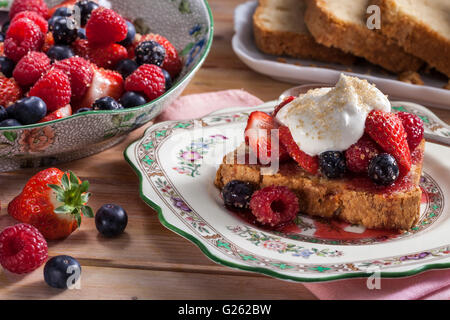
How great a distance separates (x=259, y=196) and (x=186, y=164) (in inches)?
14.7

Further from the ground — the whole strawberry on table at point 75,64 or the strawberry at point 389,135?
the strawberry at point 389,135

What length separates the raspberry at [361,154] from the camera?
1788mm

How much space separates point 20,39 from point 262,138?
40.6 inches

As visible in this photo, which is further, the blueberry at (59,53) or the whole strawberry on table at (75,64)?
the blueberry at (59,53)

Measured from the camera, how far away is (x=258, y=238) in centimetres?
169

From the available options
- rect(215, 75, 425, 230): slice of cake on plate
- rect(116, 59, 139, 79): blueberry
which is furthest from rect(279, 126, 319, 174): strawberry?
rect(116, 59, 139, 79): blueberry

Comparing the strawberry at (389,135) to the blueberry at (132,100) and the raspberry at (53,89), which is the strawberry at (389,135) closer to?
the blueberry at (132,100)

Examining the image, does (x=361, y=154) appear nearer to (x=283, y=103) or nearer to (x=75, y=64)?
(x=283, y=103)

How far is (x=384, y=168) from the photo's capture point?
1.74 meters

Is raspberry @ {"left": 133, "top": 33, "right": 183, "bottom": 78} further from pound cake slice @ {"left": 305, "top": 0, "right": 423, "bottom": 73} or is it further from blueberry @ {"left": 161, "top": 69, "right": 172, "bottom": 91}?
pound cake slice @ {"left": 305, "top": 0, "right": 423, "bottom": 73}

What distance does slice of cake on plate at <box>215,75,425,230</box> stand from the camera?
1.78 m

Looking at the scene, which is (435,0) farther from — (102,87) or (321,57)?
(102,87)

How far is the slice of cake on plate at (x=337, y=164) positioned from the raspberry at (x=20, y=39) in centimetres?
92

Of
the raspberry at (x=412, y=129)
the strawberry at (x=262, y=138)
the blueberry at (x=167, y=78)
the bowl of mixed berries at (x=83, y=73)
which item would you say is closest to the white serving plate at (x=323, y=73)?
the bowl of mixed berries at (x=83, y=73)
